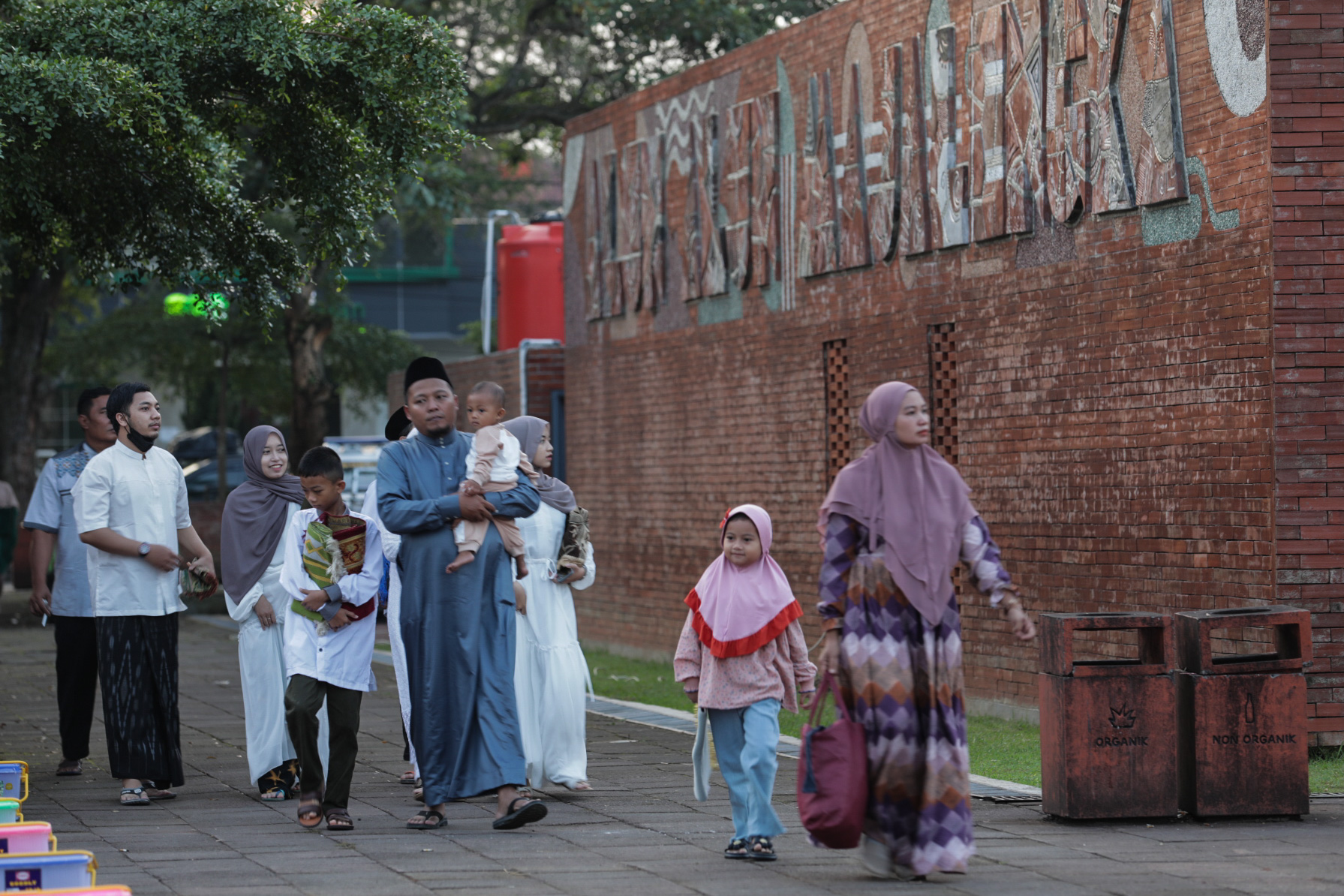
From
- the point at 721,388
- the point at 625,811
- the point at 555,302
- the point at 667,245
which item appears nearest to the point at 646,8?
the point at 555,302

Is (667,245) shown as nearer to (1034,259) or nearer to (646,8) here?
(1034,259)

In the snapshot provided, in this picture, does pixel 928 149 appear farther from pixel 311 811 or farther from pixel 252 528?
pixel 311 811

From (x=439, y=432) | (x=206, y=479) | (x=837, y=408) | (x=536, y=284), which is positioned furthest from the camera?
(x=206, y=479)

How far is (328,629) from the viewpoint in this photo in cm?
784

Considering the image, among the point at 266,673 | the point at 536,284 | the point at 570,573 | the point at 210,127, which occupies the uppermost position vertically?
the point at 536,284

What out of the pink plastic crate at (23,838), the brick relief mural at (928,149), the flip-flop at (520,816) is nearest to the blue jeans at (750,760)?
the flip-flop at (520,816)

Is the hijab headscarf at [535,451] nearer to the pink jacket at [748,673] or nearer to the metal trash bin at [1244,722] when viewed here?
the pink jacket at [748,673]

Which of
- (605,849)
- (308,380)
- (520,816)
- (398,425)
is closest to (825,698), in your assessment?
(605,849)

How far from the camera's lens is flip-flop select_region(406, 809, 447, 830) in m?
7.70

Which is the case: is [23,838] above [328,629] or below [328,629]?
below

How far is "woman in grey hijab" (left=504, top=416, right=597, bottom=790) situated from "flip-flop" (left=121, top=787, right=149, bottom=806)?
184 centimetres

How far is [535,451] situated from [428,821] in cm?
193

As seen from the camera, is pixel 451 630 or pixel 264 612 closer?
pixel 451 630

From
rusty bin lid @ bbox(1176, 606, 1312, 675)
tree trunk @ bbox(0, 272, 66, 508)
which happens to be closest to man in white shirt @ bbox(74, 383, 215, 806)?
rusty bin lid @ bbox(1176, 606, 1312, 675)
